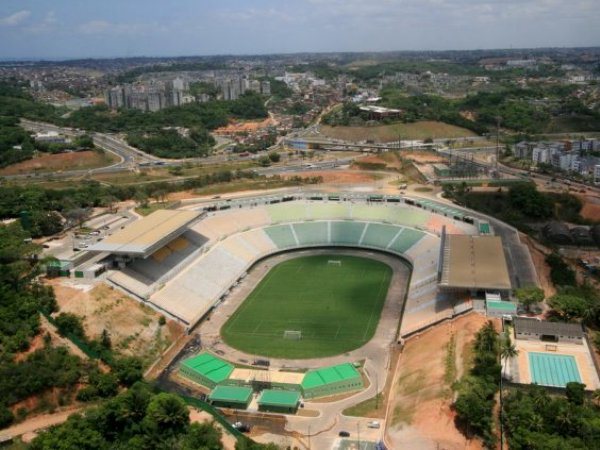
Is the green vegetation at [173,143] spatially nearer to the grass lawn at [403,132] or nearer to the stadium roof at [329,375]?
the grass lawn at [403,132]

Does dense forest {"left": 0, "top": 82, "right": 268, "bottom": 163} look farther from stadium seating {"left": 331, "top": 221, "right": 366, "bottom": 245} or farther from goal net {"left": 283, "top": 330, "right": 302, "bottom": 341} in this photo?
goal net {"left": 283, "top": 330, "right": 302, "bottom": 341}

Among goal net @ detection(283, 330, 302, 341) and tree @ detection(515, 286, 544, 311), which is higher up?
tree @ detection(515, 286, 544, 311)

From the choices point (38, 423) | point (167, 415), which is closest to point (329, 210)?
point (167, 415)

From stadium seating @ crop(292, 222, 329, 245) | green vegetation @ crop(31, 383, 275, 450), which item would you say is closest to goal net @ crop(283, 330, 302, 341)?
green vegetation @ crop(31, 383, 275, 450)

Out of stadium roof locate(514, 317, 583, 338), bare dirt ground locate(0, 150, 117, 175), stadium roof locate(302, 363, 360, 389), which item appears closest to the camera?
stadium roof locate(302, 363, 360, 389)

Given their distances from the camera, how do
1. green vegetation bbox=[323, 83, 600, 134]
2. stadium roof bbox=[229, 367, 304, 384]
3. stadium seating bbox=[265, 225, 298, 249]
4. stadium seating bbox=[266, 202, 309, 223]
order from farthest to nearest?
green vegetation bbox=[323, 83, 600, 134] → stadium seating bbox=[266, 202, 309, 223] → stadium seating bbox=[265, 225, 298, 249] → stadium roof bbox=[229, 367, 304, 384]

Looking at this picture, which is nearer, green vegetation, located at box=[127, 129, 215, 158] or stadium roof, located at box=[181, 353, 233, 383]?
stadium roof, located at box=[181, 353, 233, 383]

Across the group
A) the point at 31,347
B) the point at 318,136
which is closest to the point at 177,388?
the point at 31,347
